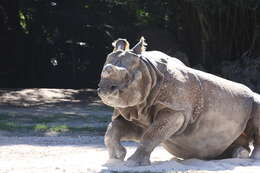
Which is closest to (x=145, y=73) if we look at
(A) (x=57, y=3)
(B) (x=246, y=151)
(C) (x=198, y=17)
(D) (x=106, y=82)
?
(D) (x=106, y=82)

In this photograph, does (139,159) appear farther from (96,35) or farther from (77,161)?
(96,35)

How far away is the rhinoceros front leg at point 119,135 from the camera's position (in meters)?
8.11

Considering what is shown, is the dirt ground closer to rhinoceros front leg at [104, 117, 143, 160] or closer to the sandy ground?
the sandy ground

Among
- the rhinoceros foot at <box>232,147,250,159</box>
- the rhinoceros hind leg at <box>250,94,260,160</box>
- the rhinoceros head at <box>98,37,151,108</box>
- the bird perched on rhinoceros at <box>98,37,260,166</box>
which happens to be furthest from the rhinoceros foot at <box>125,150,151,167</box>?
the rhinoceros hind leg at <box>250,94,260,160</box>

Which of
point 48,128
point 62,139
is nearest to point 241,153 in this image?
point 62,139

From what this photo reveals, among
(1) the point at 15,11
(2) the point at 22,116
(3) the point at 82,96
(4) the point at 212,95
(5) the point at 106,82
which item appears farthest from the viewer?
(1) the point at 15,11

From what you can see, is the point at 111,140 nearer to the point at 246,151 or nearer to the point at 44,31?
the point at 246,151

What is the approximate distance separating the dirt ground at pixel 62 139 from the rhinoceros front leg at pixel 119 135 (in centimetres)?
18

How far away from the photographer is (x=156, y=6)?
24.0 m

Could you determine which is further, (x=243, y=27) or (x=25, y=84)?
(x=25, y=84)

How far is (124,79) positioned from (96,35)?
19161mm

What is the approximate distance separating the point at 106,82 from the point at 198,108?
1536mm

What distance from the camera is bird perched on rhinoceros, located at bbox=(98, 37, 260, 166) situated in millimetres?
7711

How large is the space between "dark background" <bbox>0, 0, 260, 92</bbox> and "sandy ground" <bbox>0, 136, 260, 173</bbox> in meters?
12.5
